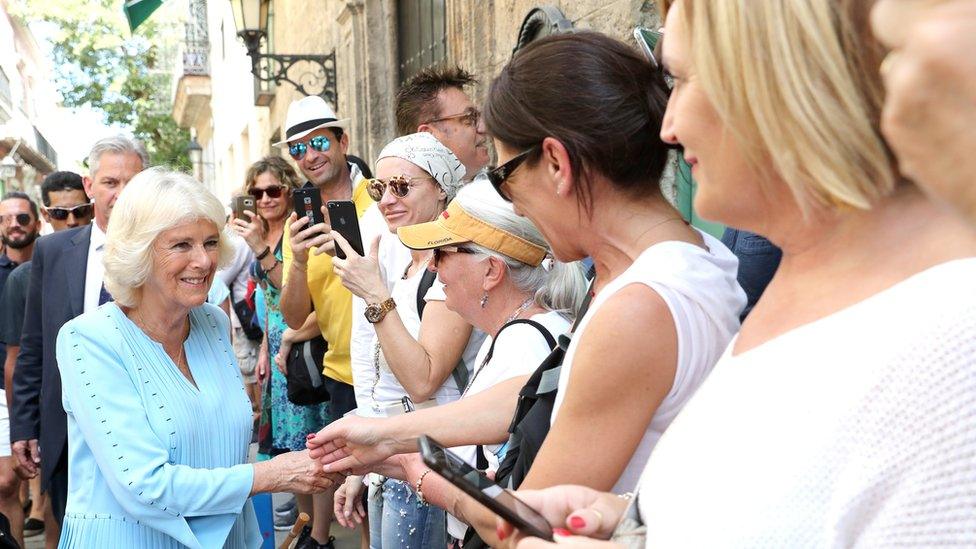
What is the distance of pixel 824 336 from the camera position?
0.99 m

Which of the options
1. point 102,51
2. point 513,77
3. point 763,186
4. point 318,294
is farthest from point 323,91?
point 102,51

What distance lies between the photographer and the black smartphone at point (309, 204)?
13.9 feet

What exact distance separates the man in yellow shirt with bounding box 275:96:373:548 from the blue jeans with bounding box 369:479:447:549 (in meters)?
1.40

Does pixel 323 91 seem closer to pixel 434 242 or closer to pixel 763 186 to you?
pixel 434 242

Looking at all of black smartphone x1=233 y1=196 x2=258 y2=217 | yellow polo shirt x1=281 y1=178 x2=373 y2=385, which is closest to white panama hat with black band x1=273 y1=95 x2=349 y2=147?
black smartphone x1=233 y1=196 x2=258 y2=217

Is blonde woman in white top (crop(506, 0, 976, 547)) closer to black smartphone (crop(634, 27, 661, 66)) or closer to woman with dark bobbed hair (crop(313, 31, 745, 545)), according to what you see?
woman with dark bobbed hair (crop(313, 31, 745, 545))

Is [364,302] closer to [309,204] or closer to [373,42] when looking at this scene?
[309,204]

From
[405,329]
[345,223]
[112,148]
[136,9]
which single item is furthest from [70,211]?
[136,9]

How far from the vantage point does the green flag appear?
10492mm

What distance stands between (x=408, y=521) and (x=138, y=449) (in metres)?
0.87

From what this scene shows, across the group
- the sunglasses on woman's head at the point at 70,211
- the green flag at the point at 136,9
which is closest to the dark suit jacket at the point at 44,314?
the sunglasses on woman's head at the point at 70,211

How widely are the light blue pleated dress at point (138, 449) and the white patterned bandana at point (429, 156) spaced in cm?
130

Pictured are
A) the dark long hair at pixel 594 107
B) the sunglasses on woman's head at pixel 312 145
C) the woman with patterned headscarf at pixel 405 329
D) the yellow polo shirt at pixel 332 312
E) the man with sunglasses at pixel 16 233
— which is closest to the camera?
the dark long hair at pixel 594 107

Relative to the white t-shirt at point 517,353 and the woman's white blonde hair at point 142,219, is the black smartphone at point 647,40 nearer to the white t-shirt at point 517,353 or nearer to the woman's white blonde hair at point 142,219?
the white t-shirt at point 517,353
